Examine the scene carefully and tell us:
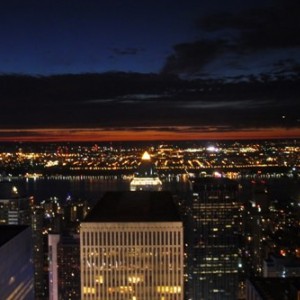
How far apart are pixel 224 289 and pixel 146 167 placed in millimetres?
16874

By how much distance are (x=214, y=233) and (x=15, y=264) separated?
16.3 m

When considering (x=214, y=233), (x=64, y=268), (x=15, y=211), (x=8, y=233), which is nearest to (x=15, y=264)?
(x=8, y=233)

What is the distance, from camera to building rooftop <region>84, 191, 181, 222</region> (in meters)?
16.6

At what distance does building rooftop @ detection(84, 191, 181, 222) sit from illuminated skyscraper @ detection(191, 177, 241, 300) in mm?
7200

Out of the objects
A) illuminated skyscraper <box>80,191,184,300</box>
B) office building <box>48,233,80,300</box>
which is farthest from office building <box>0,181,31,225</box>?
illuminated skyscraper <box>80,191,184,300</box>

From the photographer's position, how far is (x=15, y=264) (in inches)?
512

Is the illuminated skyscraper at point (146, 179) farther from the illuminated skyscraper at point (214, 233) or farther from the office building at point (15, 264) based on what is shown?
the office building at point (15, 264)

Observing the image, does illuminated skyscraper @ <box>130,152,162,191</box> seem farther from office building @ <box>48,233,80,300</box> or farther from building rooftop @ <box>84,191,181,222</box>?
building rooftop @ <box>84,191,181,222</box>

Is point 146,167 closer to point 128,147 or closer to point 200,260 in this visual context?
point 128,147

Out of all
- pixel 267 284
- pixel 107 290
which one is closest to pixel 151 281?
pixel 107 290

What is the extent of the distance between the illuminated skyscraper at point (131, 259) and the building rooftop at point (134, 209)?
0.42 feet

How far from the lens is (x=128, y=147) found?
163 feet

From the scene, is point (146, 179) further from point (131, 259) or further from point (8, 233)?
point (8, 233)

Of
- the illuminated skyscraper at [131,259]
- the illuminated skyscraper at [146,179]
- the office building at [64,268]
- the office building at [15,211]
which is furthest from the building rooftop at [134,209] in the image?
the illuminated skyscraper at [146,179]
